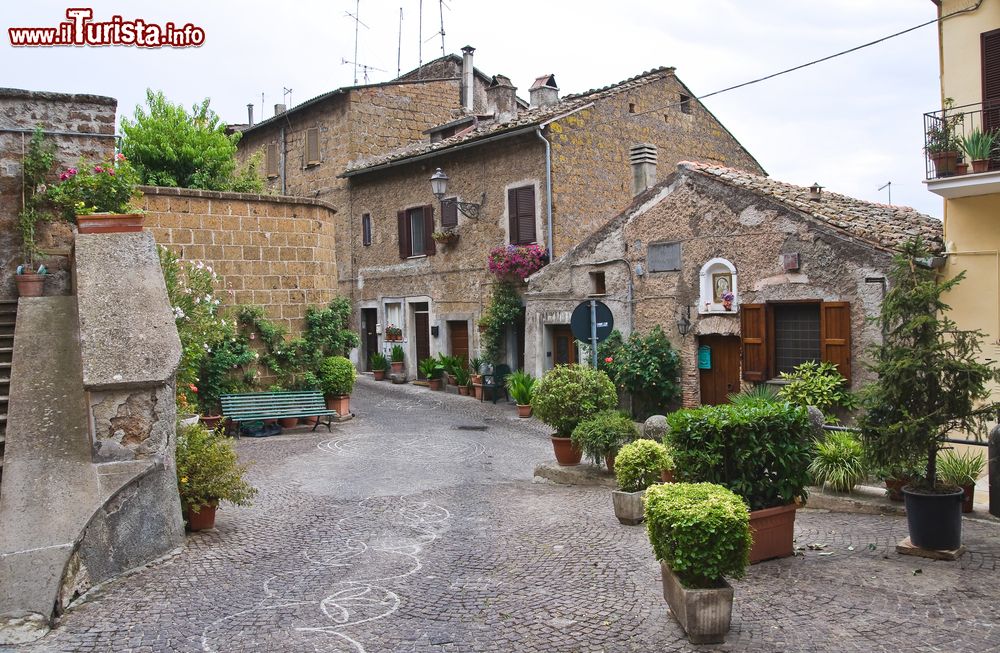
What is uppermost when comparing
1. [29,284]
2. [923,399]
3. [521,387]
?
[29,284]

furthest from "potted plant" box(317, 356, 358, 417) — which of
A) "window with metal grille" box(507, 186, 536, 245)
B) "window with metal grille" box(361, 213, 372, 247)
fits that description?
"window with metal grille" box(361, 213, 372, 247)

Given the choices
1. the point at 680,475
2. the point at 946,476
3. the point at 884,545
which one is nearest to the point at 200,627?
the point at 680,475

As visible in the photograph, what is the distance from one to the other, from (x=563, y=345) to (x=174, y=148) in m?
9.99

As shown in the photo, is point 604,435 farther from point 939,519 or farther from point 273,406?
point 273,406

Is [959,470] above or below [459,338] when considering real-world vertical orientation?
below

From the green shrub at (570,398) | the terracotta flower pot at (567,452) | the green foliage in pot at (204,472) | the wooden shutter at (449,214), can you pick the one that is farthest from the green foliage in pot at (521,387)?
the green foliage in pot at (204,472)

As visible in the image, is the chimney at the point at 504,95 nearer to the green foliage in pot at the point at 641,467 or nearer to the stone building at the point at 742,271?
the stone building at the point at 742,271

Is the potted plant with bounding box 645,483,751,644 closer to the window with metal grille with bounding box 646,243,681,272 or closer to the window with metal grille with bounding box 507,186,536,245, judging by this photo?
the window with metal grille with bounding box 646,243,681,272

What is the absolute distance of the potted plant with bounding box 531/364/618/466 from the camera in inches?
376

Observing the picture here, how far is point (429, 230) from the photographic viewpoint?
20406 mm

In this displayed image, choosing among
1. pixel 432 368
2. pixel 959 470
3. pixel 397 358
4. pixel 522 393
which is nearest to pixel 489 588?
pixel 959 470

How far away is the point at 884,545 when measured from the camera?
6.21 metres

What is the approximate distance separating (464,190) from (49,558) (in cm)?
1536

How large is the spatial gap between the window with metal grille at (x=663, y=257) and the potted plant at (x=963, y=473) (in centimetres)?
688
